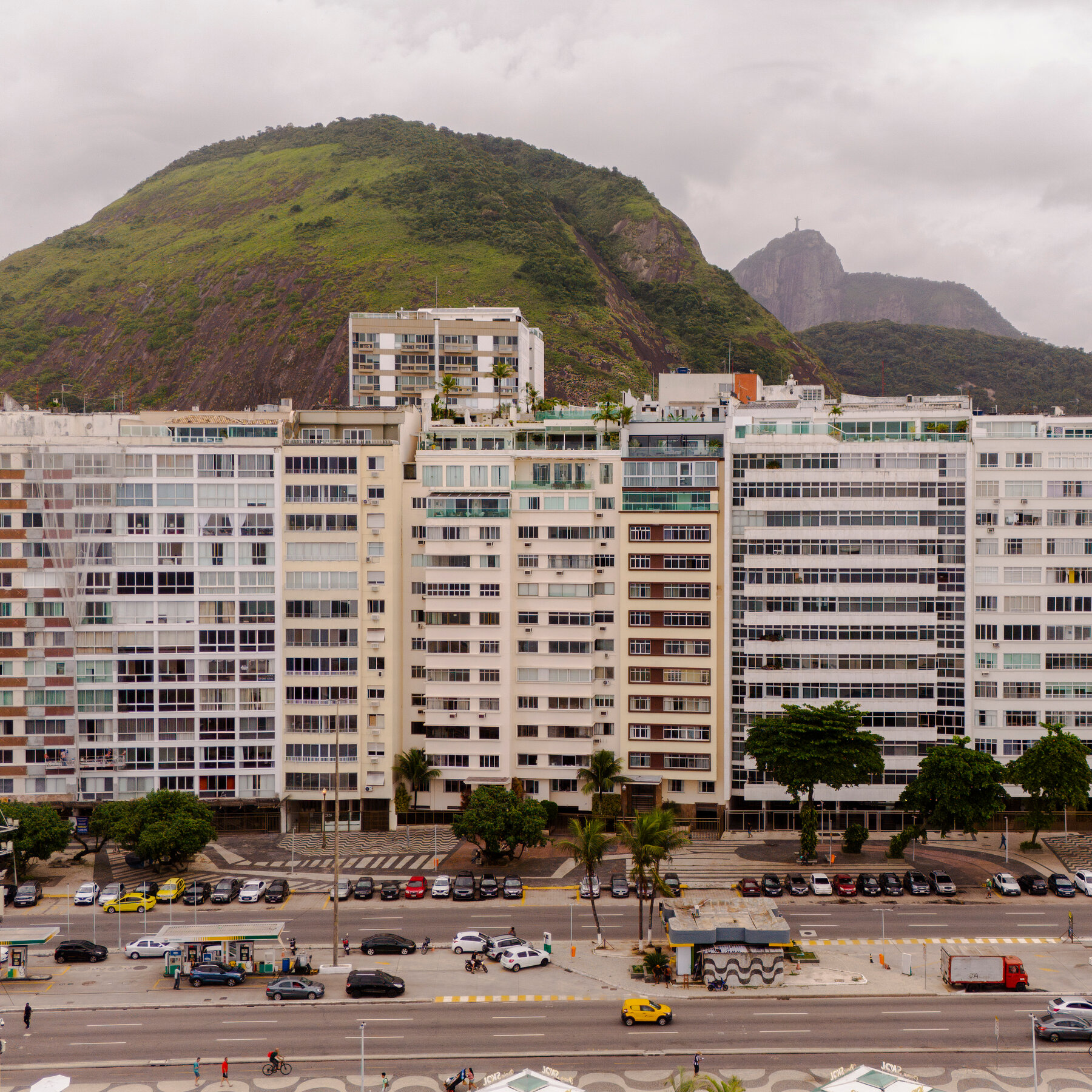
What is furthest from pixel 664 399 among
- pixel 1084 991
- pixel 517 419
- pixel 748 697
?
pixel 1084 991

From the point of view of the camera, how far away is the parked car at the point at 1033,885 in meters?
97.8

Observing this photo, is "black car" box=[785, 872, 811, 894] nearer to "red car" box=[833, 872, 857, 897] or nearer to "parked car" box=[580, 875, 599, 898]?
"red car" box=[833, 872, 857, 897]

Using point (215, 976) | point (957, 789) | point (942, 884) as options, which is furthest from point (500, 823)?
point (957, 789)

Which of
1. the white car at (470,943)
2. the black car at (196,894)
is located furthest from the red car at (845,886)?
the black car at (196,894)

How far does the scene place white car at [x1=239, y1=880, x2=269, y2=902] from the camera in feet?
316

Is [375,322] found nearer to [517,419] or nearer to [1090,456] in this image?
[517,419]

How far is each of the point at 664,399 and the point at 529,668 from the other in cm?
4665

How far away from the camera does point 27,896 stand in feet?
317

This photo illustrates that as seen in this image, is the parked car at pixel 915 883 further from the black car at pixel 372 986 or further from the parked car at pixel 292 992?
the parked car at pixel 292 992

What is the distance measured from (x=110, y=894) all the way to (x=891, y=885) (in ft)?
220

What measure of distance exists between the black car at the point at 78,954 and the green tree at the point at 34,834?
2090 centimetres

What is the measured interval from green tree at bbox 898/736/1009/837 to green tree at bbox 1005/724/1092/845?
7.25 ft

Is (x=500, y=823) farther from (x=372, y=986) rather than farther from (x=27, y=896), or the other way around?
(x=27, y=896)

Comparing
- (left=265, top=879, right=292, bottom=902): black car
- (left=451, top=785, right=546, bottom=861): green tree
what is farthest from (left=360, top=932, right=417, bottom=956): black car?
(left=451, top=785, right=546, bottom=861): green tree
